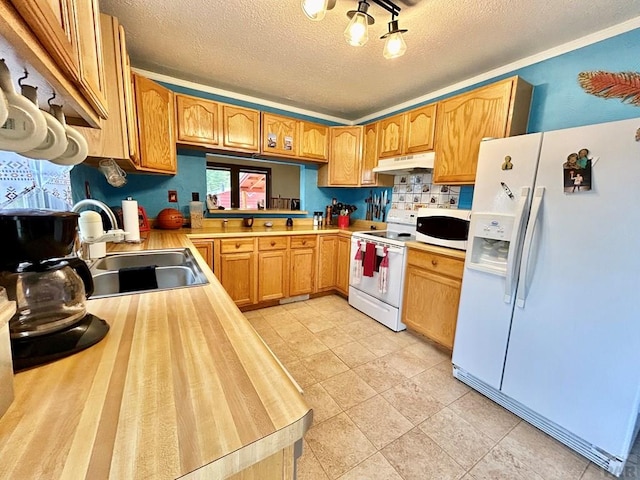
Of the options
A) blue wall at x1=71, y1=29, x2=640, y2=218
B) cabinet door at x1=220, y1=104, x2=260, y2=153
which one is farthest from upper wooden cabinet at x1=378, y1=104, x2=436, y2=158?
cabinet door at x1=220, y1=104, x2=260, y2=153

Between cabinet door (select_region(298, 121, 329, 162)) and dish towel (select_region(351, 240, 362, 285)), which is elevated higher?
cabinet door (select_region(298, 121, 329, 162))

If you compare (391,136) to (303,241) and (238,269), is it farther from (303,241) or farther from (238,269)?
(238,269)

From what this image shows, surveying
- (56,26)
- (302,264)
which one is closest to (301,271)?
(302,264)

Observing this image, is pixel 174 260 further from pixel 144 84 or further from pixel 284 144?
pixel 284 144

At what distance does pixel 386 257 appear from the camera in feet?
8.48

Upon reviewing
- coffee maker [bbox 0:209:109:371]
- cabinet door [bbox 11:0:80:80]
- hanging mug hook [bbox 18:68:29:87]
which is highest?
cabinet door [bbox 11:0:80:80]

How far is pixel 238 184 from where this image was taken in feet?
19.6

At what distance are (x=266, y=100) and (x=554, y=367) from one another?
137 inches

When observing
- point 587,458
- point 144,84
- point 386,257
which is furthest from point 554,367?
point 144,84

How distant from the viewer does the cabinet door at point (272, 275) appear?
2.90 meters

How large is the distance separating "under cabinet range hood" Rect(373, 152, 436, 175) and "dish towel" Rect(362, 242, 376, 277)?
846 millimetres

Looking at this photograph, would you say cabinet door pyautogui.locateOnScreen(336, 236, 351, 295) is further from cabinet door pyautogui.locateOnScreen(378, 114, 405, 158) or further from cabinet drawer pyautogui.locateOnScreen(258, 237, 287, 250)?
cabinet door pyautogui.locateOnScreen(378, 114, 405, 158)

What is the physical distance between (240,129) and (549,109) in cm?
268

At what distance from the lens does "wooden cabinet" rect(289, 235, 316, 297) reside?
121 inches
